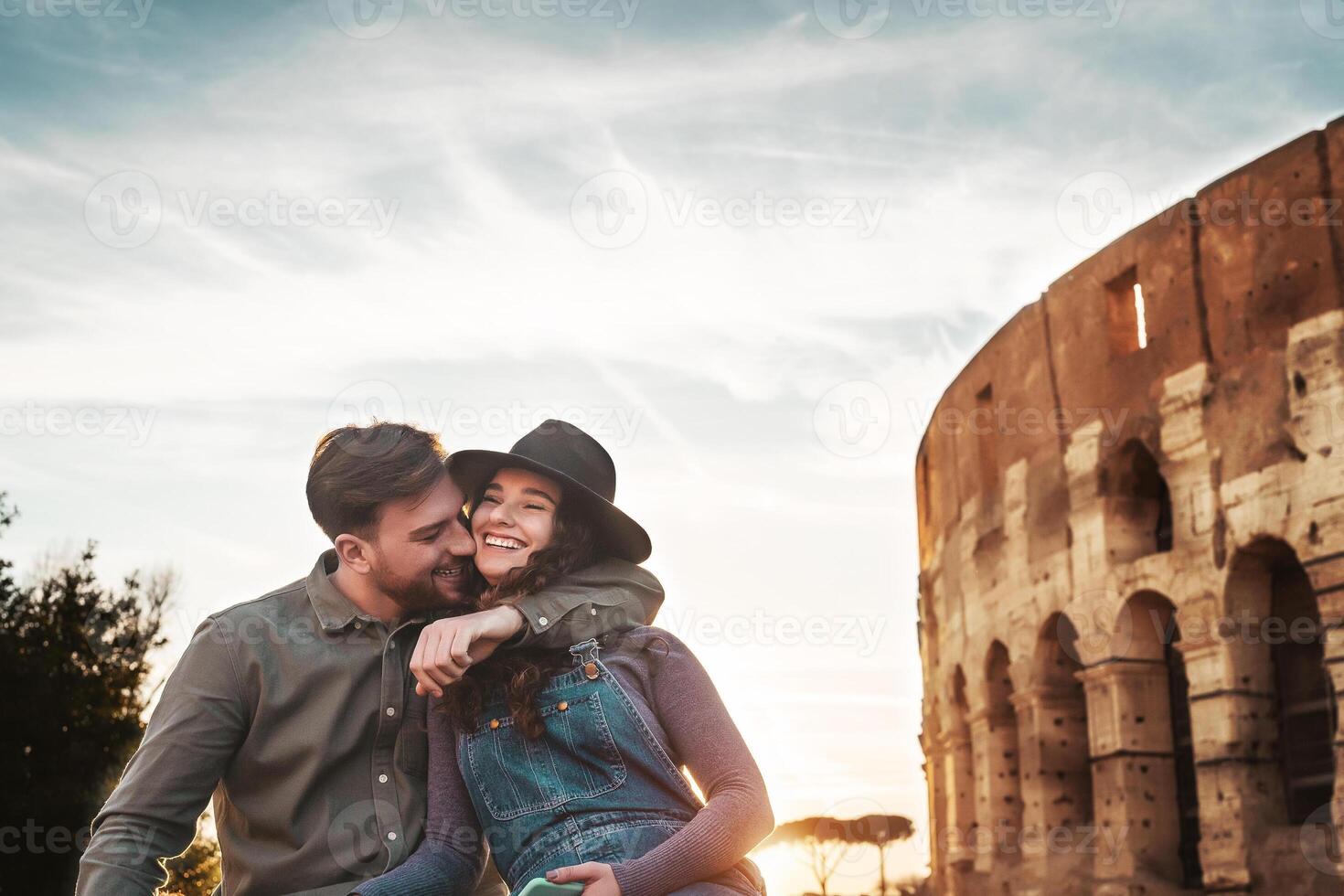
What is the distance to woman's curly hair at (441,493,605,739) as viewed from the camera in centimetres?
271

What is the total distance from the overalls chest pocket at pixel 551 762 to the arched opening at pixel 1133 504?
38.8 ft

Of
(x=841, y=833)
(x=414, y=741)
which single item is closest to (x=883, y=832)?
(x=841, y=833)

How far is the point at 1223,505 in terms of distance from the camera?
12398mm

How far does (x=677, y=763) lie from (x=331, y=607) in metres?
0.83

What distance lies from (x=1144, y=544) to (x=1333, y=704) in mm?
2717

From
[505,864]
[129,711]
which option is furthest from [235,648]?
[129,711]

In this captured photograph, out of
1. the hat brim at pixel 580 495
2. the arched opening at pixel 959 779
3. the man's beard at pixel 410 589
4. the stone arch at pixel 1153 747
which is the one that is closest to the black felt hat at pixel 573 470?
the hat brim at pixel 580 495

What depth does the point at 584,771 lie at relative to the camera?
270cm

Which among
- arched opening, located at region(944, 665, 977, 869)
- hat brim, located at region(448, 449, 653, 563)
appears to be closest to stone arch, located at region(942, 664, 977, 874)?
arched opening, located at region(944, 665, 977, 869)

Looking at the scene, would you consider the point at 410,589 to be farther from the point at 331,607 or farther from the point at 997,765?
the point at 997,765

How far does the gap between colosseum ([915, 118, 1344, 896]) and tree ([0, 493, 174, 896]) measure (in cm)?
1083

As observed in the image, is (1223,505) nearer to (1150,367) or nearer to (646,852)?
(1150,367)

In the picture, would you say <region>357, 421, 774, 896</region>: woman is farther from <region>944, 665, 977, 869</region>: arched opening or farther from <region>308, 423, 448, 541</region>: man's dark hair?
<region>944, 665, 977, 869</region>: arched opening

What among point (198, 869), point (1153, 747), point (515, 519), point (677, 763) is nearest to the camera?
point (677, 763)
